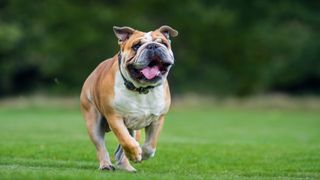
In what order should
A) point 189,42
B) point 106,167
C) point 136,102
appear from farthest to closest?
point 189,42 < point 106,167 < point 136,102

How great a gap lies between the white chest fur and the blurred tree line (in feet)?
126

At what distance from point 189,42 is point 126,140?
136 feet

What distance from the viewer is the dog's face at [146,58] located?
11.1 m

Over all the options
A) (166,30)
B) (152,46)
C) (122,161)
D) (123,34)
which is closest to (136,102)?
(152,46)

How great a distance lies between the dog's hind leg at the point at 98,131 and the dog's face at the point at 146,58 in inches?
49.9

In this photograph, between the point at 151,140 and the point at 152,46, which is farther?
the point at 151,140

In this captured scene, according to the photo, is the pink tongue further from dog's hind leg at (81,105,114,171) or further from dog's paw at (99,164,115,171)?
dog's paw at (99,164,115,171)

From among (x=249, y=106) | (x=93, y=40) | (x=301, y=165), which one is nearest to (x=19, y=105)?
(x=93, y=40)

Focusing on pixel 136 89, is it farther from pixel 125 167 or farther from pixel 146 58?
pixel 125 167

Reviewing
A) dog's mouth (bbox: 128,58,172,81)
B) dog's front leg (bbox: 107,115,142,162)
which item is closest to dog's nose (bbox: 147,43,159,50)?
dog's mouth (bbox: 128,58,172,81)

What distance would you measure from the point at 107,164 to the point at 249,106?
3629 cm

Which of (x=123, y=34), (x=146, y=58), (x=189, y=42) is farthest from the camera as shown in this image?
(x=189, y=42)

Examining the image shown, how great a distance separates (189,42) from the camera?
52.5 m

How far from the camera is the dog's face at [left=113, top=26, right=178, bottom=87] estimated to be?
36.5ft
